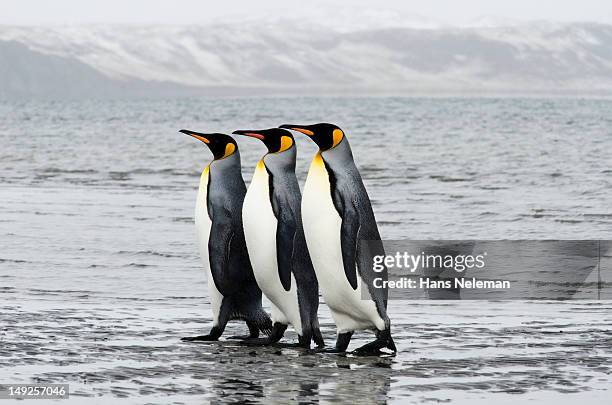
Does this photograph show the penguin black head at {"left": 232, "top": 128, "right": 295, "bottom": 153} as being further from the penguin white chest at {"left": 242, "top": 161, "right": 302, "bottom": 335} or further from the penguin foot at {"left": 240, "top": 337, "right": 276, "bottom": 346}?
the penguin foot at {"left": 240, "top": 337, "right": 276, "bottom": 346}

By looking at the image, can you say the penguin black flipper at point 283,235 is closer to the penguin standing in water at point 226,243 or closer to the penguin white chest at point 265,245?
the penguin white chest at point 265,245

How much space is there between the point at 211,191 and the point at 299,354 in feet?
3.53

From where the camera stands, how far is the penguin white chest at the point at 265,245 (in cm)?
668

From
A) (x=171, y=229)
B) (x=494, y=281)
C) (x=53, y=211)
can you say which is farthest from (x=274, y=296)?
(x=53, y=211)

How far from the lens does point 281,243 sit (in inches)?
263

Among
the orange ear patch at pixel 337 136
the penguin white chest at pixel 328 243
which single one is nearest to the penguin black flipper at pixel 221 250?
the penguin white chest at pixel 328 243

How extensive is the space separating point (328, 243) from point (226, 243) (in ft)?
2.28

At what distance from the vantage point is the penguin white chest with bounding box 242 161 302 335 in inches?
263

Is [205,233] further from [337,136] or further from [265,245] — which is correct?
[337,136]

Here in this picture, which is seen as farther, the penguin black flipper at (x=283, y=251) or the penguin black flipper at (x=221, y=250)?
the penguin black flipper at (x=221, y=250)

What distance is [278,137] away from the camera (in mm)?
6742

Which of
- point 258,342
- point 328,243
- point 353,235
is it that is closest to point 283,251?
point 328,243

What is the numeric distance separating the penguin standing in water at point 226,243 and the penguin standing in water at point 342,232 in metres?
0.58

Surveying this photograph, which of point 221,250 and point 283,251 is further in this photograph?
point 221,250
